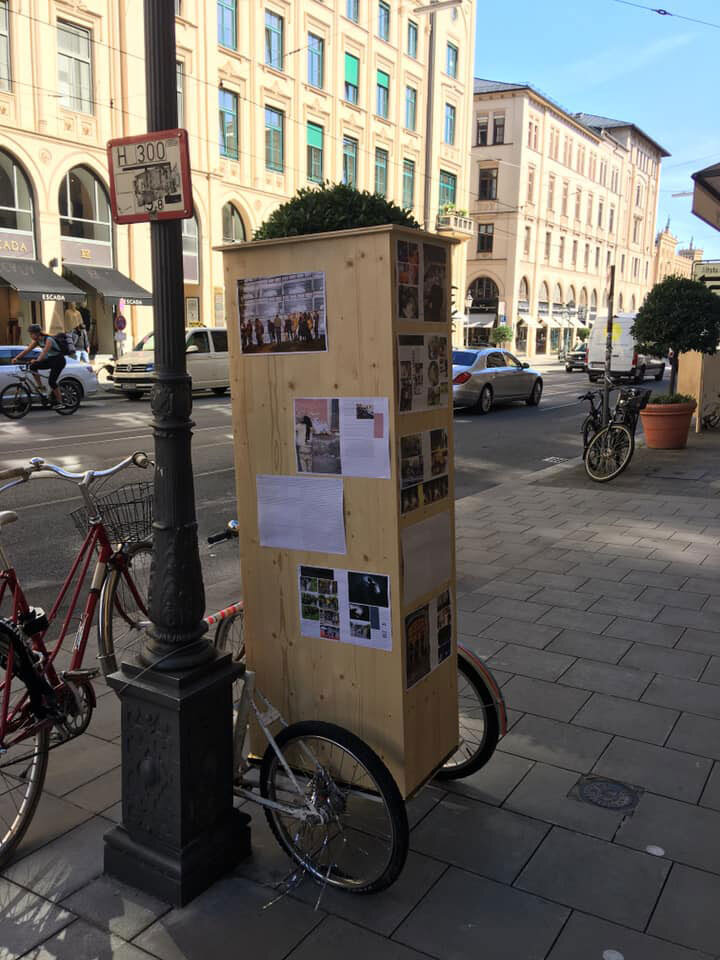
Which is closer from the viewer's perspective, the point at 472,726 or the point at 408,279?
the point at 408,279

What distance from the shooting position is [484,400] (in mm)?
19156

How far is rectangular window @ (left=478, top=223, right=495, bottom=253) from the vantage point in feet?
185

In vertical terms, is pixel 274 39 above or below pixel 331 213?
above

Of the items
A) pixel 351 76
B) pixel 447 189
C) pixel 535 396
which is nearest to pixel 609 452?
pixel 535 396

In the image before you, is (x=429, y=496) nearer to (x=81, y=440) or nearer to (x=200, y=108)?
(x=81, y=440)

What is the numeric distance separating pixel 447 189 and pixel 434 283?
4566cm

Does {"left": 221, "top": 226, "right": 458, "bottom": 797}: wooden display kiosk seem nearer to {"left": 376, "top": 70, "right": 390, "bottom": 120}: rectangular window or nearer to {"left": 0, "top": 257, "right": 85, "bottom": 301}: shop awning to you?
{"left": 0, "top": 257, "right": 85, "bottom": 301}: shop awning

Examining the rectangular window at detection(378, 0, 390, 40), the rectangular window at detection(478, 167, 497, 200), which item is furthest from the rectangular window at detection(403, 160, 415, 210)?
the rectangular window at detection(478, 167, 497, 200)

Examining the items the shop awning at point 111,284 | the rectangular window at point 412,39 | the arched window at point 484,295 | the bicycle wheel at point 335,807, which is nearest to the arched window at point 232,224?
the shop awning at point 111,284

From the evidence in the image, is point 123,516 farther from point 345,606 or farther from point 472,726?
point 472,726

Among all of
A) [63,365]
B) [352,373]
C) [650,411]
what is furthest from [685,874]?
[63,365]

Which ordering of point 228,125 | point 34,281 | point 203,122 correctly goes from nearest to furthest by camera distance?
point 34,281 < point 203,122 < point 228,125

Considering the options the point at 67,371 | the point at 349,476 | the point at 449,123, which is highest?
the point at 449,123

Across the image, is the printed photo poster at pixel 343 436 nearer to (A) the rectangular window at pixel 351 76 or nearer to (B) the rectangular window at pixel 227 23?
(B) the rectangular window at pixel 227 23
